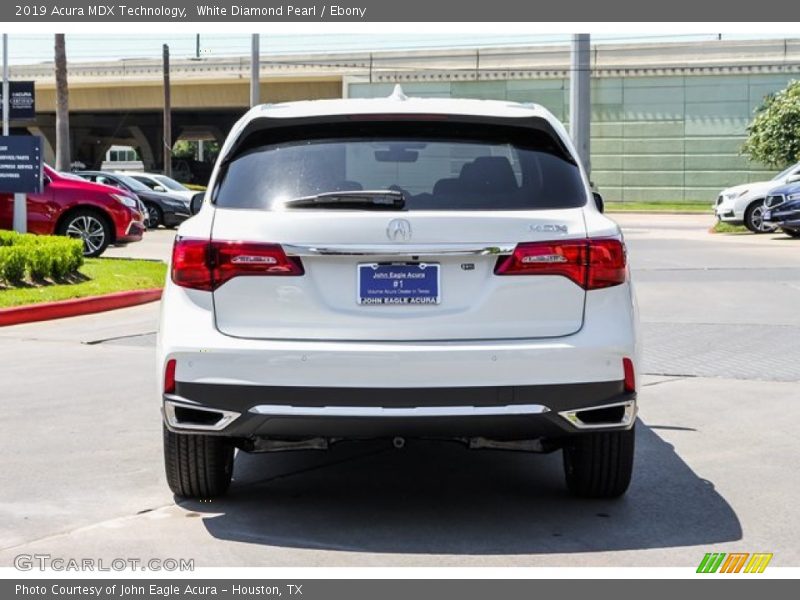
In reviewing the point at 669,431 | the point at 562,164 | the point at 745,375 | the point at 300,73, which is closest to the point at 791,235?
the point at 745,375

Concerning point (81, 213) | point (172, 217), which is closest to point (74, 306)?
point (81, 213)

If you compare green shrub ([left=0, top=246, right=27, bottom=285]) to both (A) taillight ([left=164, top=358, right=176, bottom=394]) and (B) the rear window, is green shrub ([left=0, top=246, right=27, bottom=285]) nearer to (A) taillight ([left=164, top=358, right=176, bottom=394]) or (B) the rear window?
(B) the rear window

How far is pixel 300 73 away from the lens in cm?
6794

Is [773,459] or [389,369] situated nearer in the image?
[389,369]

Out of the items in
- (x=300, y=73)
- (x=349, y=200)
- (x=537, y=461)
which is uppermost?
(x=300, y=73)

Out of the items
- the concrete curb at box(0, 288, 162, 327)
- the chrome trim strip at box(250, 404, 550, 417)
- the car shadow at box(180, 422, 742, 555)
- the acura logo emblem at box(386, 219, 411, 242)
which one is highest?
the acura logo emblem at box(386, 219, 411, 242)

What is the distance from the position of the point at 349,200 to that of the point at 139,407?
3.77 m

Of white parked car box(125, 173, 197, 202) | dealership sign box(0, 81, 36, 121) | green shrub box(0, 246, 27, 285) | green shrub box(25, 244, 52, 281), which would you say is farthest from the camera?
white parked car box(125, 173, 197, 202)

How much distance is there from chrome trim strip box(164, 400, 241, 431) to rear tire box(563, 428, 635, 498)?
1.54 meters

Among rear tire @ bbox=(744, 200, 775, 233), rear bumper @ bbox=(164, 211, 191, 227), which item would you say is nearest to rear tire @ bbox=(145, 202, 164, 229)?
rear bumper @ bbox=(164, 211, 191, 227)

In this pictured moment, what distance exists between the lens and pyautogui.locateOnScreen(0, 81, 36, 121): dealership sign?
2181cm

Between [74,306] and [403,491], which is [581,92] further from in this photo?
[403,491]

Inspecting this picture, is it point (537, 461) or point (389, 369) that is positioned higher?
point (389, 369)
